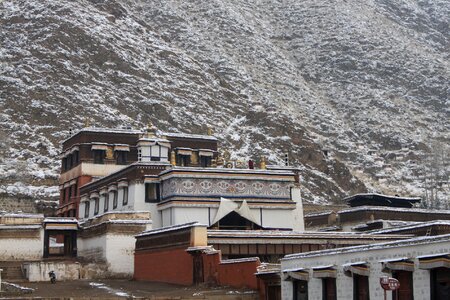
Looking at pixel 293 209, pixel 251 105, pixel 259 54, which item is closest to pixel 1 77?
pixel 251 105

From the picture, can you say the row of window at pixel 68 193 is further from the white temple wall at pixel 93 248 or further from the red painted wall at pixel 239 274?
the red painted wall at pixel 239 274

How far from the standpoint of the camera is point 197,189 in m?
58.5

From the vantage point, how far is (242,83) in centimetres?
14225

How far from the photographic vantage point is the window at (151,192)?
2424 inches

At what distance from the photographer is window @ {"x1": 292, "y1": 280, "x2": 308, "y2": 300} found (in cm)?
3744

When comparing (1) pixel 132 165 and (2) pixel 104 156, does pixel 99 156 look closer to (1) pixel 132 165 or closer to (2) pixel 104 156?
(2) pixel 104 156

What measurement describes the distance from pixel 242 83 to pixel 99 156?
6874cm

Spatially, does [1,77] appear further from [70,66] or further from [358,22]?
[358,22]

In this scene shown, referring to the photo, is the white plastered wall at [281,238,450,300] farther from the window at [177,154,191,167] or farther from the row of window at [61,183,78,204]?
the row of window at [61,183,78,204]

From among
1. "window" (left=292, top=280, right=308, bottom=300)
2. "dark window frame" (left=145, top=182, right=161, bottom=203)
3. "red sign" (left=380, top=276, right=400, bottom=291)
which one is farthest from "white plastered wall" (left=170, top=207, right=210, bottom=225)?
"red sign" (left=380, top=276, right=400, bottom=291)

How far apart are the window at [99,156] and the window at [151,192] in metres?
14.4

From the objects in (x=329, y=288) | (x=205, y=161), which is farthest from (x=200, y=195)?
(x=329, y=288)

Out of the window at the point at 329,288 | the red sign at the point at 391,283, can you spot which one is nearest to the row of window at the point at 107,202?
the window at the point at 329,288

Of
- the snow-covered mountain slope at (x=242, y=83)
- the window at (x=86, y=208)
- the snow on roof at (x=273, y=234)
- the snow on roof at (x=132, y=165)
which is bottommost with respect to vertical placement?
the snow on roof at (x=273, y=234)
